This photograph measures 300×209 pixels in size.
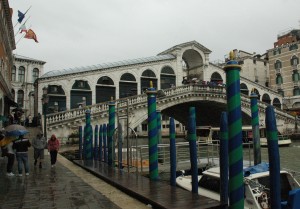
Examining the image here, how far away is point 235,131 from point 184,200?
86.9 inches

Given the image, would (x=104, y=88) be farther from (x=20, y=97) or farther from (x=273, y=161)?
(x=273, y=161)

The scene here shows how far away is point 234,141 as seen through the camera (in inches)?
173

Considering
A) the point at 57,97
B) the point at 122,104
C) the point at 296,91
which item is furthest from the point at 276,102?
the point at 57,97

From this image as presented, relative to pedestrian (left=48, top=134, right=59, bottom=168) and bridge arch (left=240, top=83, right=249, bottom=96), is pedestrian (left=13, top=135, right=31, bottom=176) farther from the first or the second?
bridge arch (left=240, top=83, right=249, bottom=96)

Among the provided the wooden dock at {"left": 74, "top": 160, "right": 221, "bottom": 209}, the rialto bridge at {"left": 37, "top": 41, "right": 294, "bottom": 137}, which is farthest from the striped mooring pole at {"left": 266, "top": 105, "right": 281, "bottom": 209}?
the rialto bridge at {"left": 37, "top": 41, "right": 294, "bottom": 137}

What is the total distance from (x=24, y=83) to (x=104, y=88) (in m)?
17.4

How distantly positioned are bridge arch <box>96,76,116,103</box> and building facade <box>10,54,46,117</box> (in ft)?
50.6

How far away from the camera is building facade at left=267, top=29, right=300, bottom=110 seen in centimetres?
4584

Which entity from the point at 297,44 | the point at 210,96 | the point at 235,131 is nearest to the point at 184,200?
the point at 235,131

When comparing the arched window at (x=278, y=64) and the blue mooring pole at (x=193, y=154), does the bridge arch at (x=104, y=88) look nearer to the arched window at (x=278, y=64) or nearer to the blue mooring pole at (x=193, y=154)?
the blue mooring pole at (x=193, y=154)

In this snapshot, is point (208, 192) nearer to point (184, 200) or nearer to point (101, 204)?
point (184, 200)

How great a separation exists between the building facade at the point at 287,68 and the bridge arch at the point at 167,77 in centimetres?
2049

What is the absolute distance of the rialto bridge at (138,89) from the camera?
2444 centimetres

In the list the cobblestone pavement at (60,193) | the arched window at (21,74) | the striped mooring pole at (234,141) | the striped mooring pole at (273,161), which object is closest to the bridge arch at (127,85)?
the arched window at (21,74)
